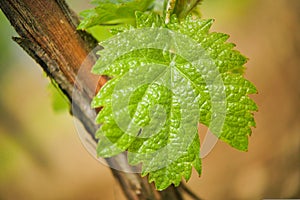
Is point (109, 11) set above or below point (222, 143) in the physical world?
above

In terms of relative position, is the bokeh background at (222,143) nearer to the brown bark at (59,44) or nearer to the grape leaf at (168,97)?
the brown bark at (59,44)

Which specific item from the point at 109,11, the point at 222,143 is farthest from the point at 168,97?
the point at 222,143

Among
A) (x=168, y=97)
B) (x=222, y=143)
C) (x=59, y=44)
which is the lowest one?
(x=222, y=143)

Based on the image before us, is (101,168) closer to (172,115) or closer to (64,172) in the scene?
(64,172)

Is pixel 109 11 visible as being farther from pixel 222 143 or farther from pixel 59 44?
pixel 222 143

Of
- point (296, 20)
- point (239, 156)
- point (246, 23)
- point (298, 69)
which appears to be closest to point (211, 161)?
point (239, 156)

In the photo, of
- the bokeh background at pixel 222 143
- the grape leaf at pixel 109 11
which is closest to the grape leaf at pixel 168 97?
the grape leaf at pixel 109 11

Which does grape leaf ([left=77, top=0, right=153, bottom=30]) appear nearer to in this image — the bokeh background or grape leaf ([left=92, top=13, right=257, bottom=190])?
grape leaf ([left=92, top=13, right=257, bottom=190])

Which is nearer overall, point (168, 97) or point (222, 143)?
point (168, 97)
